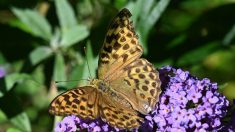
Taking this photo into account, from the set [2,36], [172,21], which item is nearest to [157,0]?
[172,21]

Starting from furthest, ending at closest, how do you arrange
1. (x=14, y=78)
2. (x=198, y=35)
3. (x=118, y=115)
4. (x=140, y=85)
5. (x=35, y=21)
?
(x=198, y=35)
(x=35, y=21)
(x=14, y=78)
(x=140, y=85)
(x=118, y=115)

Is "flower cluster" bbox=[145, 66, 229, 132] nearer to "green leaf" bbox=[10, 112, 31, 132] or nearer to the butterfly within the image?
the butterfly

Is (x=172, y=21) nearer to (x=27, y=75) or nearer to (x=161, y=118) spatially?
(x=27, y=75)

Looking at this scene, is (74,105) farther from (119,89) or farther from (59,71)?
(59,71)

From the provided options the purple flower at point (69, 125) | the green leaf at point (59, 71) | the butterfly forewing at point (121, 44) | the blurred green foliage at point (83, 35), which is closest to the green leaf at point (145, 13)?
the blurred green foliage at point (83, 35)

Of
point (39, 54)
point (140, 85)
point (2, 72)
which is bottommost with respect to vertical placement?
point (140, 85)

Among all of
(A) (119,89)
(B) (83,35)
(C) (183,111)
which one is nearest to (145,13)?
(B) (83,35)
